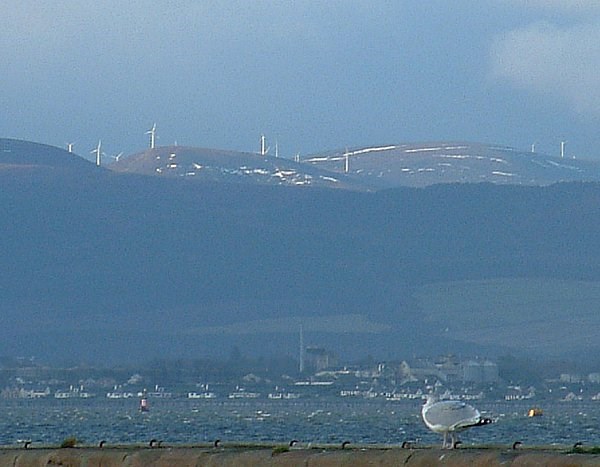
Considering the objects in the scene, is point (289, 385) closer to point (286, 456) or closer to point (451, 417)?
point (451, 417)

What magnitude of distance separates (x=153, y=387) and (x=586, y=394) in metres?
37.9

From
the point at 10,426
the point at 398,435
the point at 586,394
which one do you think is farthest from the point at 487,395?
the point at 398,435

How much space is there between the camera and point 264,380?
191 meters

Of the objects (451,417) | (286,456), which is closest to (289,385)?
(451,417)

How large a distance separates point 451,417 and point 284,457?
274 centimetres

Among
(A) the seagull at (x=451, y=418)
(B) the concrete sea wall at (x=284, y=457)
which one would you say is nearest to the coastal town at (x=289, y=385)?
(A) the seagull at (x=451, y=418)

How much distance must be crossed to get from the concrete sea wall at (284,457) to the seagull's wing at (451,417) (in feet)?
5.66

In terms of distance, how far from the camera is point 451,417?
75.6ft

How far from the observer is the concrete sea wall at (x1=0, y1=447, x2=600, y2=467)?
1956cm

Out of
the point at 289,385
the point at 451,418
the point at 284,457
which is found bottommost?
the point at 289,385

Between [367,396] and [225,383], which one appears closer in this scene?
[367,396]

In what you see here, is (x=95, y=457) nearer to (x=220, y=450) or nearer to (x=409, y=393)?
(x=220, y=450)

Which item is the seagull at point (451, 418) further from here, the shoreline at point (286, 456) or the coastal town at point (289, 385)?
the coastal town at point (289, 385)

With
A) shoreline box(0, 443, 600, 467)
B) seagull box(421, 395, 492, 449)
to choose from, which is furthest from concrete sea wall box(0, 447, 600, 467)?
seagull box(421, 395, 492, 449)
